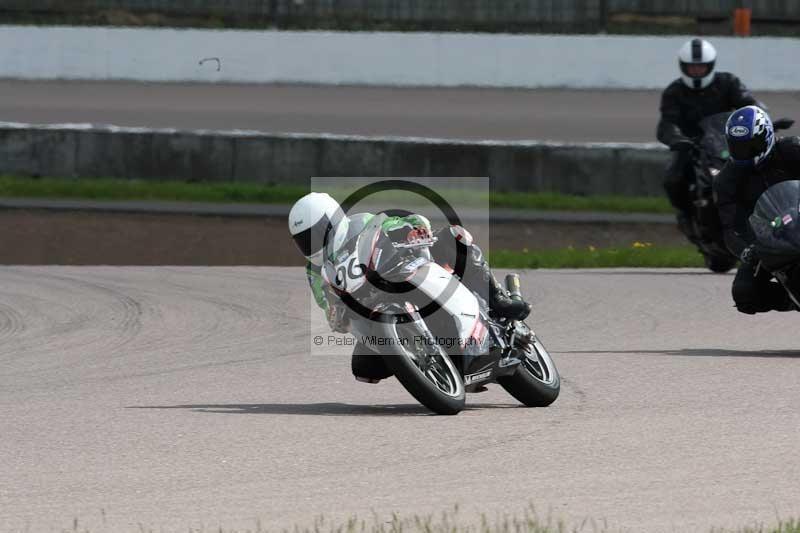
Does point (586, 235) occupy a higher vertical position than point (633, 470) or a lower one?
lower

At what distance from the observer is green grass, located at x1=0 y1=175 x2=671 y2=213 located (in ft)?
70.6

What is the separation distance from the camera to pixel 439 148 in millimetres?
21953

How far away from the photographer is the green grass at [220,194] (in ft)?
70.6

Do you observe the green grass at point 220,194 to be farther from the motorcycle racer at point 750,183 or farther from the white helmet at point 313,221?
the white helmet at point 313,221

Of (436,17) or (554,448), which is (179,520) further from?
(436,17)

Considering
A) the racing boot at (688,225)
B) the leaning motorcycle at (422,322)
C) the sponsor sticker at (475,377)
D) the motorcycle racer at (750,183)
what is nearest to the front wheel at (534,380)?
the leaning motorcycle at (422,322)

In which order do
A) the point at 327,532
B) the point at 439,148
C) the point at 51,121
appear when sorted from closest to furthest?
1. the point at 327,532
2. the point at 439,148
3. the point at 51,121

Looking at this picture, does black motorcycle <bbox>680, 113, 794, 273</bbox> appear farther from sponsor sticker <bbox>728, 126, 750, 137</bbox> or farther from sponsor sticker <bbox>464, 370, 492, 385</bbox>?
sponsor sticker <bbox>464, 370, 492, 385</bbox>

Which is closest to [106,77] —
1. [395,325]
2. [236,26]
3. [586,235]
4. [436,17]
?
[236,26]

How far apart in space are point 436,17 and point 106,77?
5.66 metres

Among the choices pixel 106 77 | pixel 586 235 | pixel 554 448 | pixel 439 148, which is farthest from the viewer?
pixel 106 77

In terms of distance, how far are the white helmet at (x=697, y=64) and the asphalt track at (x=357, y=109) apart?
10041mm

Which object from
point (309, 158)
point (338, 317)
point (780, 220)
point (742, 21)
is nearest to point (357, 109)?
point (309, 158)

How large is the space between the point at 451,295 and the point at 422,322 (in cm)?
26
